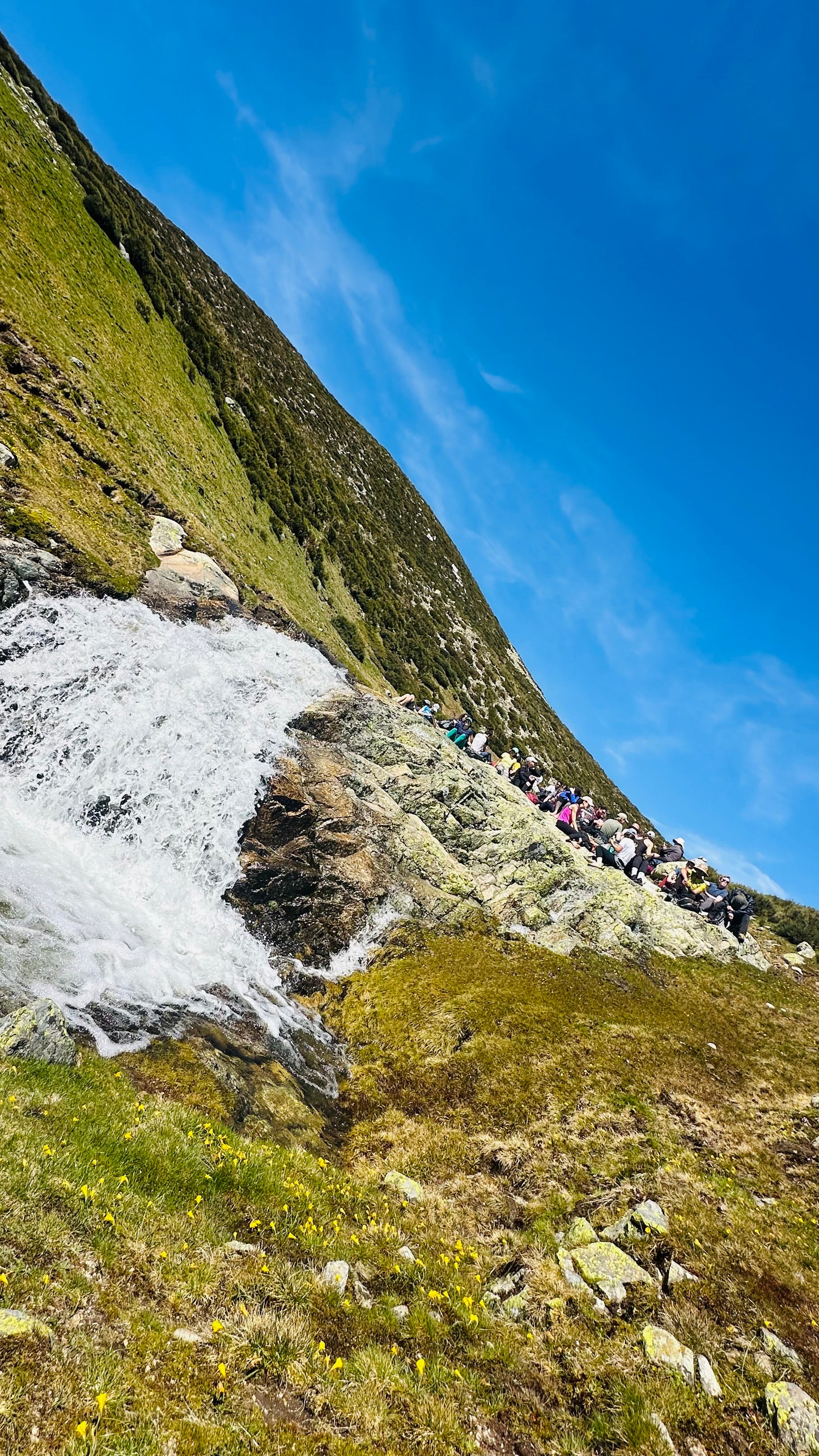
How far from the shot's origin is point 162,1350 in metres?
5.55

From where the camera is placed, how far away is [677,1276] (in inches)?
378

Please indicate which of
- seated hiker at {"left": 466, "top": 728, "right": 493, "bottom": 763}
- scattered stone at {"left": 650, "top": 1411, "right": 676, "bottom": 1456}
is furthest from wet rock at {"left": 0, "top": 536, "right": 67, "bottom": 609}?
scattered stone at {"left": 650, "top": 1411, "right": 676, "bottom": 1456}

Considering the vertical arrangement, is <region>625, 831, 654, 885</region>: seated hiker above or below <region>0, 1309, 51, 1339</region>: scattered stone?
above

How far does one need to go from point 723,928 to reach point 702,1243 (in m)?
17.7

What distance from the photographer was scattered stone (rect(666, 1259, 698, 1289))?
9.48 m

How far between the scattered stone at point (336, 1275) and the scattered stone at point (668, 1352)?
4.23 meters

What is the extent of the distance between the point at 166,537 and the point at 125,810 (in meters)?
15.9

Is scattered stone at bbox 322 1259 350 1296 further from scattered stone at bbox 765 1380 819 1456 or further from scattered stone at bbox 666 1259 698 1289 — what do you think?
scattered stone at bbox 765 1380 819 1456

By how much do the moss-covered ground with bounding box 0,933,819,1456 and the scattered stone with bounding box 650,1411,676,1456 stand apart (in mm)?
73

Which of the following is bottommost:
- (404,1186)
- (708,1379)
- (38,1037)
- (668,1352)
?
(38,1037)

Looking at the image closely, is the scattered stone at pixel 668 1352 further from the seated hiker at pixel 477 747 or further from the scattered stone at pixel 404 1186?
the seated hiker at pixel 477 747

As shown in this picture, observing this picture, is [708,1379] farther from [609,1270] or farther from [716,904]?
[716,904]

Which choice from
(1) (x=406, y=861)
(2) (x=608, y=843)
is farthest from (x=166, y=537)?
(2) (x=608, y=843)

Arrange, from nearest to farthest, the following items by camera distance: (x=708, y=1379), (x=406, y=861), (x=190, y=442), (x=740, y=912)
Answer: (x=708, y=1379)
(x=406, y=861)
(x=740, y=912)
(x=190, y=442)
